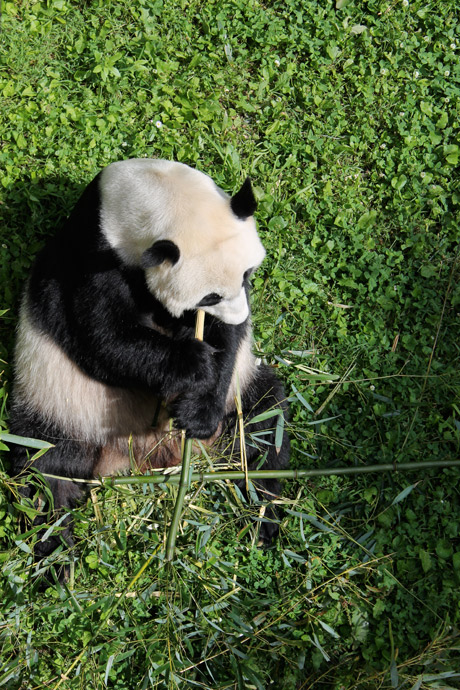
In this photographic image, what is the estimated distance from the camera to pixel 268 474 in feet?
12.2

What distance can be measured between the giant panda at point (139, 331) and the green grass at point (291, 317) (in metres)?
0.24

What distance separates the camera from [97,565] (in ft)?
12.3

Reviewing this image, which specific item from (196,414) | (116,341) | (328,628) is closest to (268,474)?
Answer: (196,414)

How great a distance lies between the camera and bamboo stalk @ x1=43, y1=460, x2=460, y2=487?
3564mm

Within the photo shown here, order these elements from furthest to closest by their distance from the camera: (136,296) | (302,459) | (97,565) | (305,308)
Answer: (305,308), (302,459), (97,565), (136,296)

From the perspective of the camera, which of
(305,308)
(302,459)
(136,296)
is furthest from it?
(305,308)

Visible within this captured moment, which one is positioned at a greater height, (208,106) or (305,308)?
(208,106)

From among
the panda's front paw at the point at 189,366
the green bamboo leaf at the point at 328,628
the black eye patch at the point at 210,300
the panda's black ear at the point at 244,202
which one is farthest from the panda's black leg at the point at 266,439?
the panda's black ear at the point at 244,202

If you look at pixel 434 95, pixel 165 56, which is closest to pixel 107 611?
pixel 165 56

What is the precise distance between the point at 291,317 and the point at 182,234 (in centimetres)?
164

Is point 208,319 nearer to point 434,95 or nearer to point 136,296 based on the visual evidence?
point 136,296

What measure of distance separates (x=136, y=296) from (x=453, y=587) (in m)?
2.41

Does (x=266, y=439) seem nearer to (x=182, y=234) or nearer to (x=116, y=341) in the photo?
(x=116, y=341)

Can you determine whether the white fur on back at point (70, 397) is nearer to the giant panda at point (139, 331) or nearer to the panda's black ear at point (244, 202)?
the giant panda at point (139, 331)
